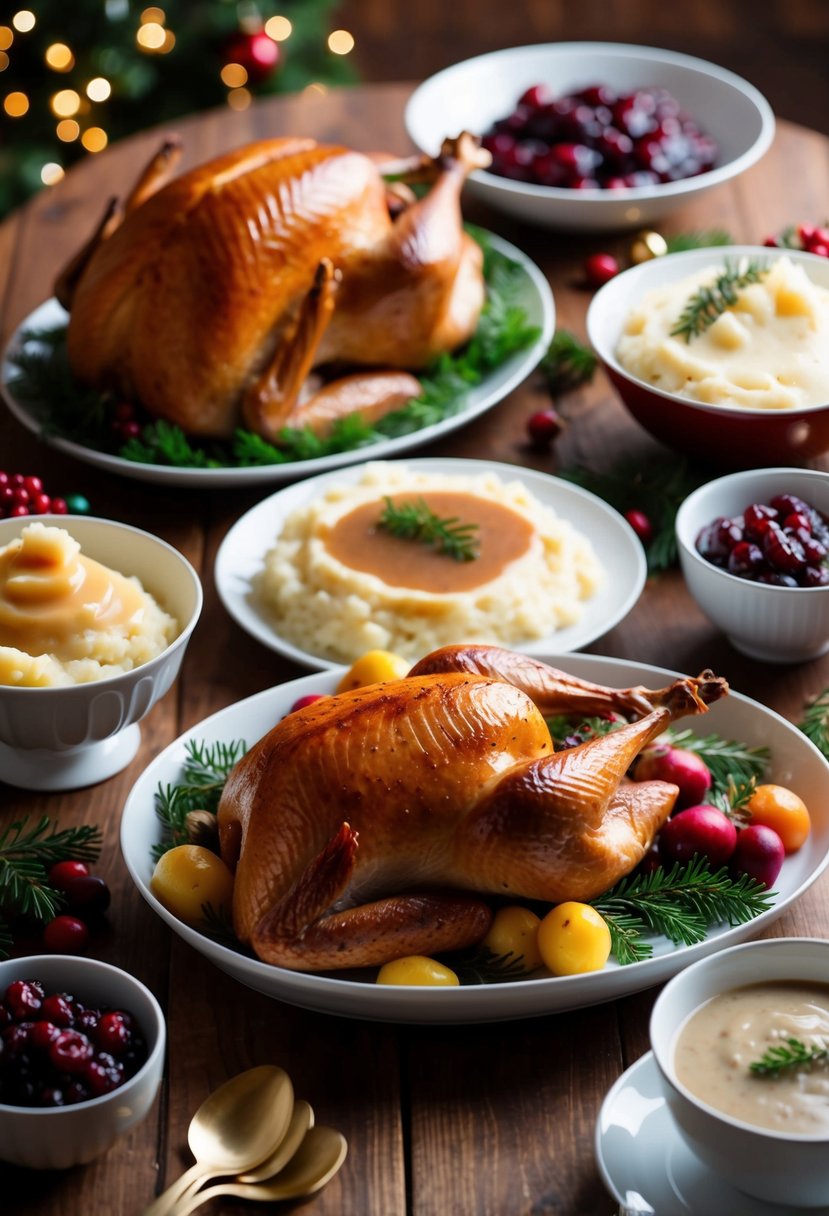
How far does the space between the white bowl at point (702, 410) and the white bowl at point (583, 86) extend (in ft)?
1.65

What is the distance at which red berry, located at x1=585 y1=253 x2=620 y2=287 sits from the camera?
3.52m

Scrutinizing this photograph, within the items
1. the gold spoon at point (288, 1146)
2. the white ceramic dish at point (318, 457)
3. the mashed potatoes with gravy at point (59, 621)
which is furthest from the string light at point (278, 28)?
the gold spoon at point (288, 1146)

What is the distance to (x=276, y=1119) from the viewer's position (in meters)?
1.57

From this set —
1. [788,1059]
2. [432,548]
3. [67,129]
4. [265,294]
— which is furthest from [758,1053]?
[67,129]

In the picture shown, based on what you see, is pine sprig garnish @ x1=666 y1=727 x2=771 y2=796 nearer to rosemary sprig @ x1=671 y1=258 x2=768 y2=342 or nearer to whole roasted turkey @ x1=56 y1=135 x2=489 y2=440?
rosemary sprig @ x1=671 y1=258 x2=768 y2=342

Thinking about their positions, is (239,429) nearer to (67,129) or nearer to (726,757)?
(726,757)

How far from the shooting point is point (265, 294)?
285 cm

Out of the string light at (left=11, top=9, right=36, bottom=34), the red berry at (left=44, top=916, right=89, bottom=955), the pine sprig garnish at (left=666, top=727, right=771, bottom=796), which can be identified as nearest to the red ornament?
the string light at (left=11, top=9, right=36, bottom=34)

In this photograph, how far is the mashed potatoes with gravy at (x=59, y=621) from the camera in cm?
202

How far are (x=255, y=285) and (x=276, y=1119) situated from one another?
1.77 meters

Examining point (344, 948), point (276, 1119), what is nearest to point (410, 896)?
point (344, 948)

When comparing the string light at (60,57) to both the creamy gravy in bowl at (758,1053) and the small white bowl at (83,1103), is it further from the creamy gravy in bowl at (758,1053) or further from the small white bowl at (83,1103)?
the creamy gravy in bowl at (758,1053)

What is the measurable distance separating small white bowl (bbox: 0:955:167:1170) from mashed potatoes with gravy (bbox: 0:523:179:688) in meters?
0.51

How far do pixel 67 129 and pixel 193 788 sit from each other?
377 centimetres
